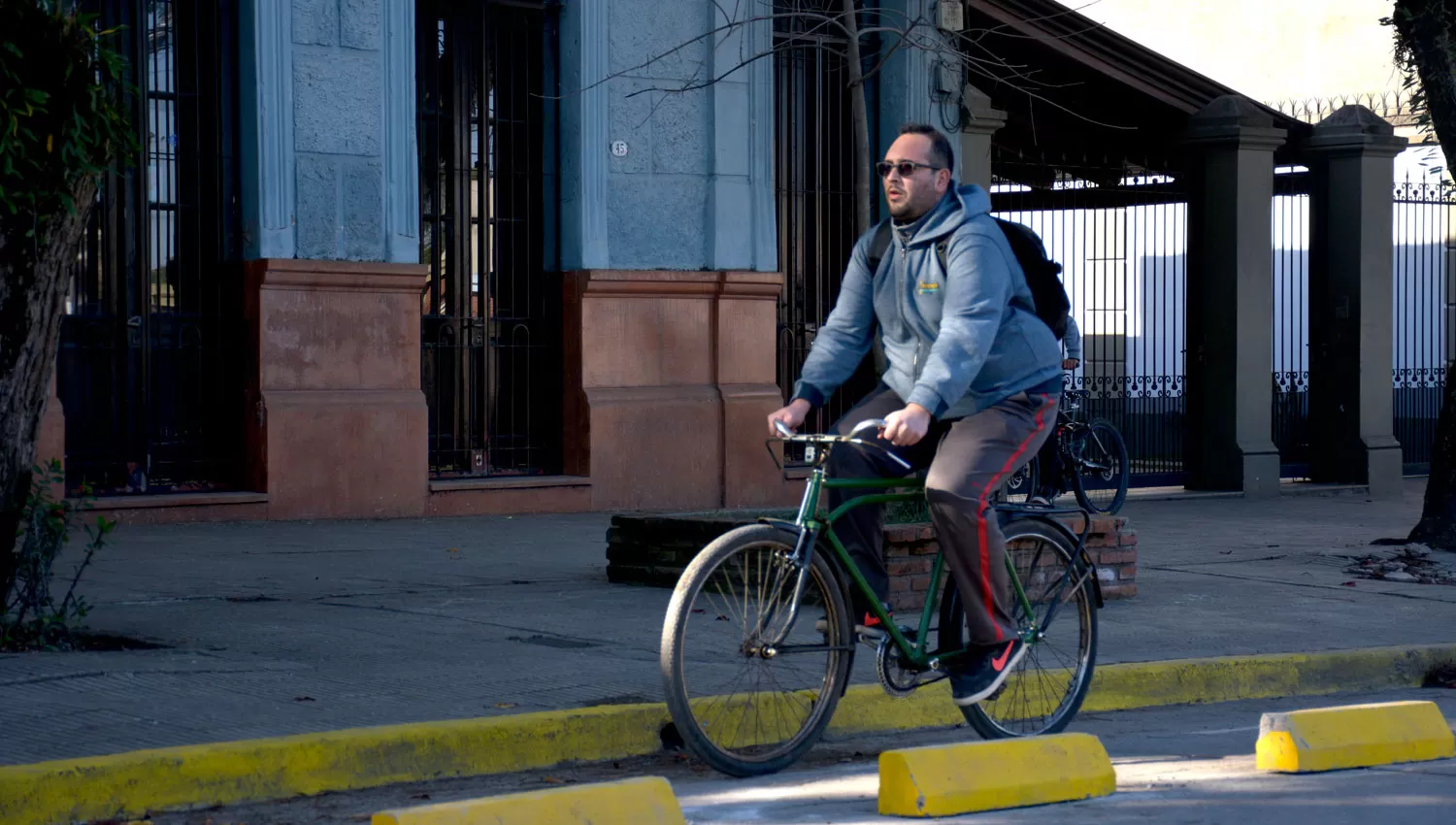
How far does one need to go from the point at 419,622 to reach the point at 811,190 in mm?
8910

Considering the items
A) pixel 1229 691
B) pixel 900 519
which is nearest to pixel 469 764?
pixel 1229 691

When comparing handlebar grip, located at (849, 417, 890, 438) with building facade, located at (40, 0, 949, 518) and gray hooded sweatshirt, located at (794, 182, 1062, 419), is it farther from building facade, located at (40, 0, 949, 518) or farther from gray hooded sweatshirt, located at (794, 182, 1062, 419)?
building facade, located at (40, 0, 949, 518)

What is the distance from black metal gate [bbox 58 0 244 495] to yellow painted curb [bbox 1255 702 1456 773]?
344 inches

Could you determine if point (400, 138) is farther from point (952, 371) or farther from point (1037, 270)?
point (952, 371)

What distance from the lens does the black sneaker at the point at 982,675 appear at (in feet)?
18.9

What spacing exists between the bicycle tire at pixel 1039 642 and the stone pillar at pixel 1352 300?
1253 centimetres

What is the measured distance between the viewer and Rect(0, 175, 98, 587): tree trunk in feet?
22.6

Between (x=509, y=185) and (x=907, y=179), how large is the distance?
30.7 ft

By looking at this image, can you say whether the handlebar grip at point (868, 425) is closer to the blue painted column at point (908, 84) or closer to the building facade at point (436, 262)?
the building facade at point (436, 262)

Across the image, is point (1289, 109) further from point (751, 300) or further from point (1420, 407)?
point (751, 300)

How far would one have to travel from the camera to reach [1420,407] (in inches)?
785

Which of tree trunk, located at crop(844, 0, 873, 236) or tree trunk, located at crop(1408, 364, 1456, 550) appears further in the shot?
tree trunk, located at crop(1408, 364, 1456, 550)

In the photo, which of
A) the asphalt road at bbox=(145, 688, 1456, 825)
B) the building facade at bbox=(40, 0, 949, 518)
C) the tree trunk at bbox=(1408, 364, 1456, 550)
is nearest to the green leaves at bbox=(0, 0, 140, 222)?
the asphalt road at bbox=(145, 688, 1456, 825)

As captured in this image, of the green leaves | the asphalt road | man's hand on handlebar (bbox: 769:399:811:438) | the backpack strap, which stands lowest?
the asphalt road
